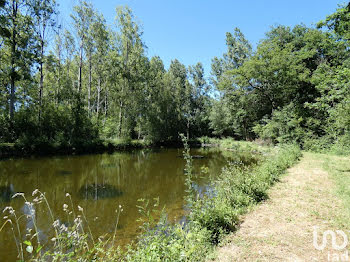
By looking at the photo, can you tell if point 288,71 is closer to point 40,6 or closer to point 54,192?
point 54,192

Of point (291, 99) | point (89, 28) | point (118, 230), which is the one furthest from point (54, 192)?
point (291, 99)

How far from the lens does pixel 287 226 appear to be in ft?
13.4

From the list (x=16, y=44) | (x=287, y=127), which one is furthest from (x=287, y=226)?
(x=16, y=44)

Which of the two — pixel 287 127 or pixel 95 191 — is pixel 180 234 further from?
pixel 287 127

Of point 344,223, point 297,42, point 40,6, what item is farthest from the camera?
point 297,42

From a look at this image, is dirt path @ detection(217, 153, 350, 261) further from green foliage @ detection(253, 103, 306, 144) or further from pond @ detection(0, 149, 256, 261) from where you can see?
green foliage @ detection(253, 103, 306, 144)

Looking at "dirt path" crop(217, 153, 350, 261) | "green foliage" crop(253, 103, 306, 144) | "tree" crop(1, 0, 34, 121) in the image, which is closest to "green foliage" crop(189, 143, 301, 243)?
"dirt path" crop(217, 153, 350, 261)

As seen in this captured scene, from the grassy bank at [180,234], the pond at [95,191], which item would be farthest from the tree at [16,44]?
the grassy bank at [180,234]

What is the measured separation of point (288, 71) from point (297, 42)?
518cm

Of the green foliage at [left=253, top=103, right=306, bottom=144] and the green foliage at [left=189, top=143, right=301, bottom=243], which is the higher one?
the green foliage at [left=253, top=103, right=306, bottom=144]

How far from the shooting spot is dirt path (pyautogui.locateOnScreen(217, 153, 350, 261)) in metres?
3.18

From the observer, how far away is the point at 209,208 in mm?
4137

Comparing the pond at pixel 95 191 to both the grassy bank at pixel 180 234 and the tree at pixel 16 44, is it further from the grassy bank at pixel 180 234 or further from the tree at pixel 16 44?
the tree at pixel 16 44

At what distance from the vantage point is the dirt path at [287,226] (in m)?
3.18
